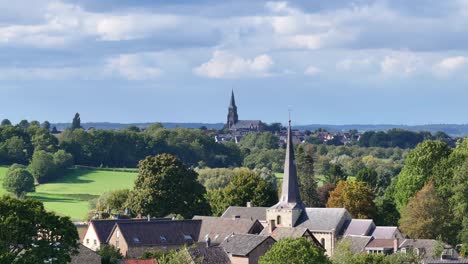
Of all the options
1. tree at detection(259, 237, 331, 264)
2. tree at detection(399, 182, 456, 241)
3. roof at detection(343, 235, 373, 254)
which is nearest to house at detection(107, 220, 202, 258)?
roof at detection(343, 235, 373, 254)

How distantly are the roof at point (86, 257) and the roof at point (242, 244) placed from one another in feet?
32.6

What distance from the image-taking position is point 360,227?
283ft

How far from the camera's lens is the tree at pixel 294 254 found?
6188cm

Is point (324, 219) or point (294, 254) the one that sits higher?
point (294, 254)

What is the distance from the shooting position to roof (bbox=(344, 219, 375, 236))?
85.6 m

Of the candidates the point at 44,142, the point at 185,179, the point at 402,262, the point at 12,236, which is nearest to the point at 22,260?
the point at 12,236

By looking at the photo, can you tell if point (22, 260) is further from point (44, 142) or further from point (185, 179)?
point (44, 142)

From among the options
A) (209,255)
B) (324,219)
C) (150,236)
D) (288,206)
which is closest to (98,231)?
(150,236)

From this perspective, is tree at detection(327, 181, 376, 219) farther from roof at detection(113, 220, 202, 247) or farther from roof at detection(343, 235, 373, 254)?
roof at detection(113, 220, 202, 247)

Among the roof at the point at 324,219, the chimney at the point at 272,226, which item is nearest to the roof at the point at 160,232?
the chimney at the point at 272,226

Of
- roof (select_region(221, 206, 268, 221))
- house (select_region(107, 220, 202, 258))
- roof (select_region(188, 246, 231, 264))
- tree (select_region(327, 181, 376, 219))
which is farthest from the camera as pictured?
tree (select_region(327, 181, 376, 219))

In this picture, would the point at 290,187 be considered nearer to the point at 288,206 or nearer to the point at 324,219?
the point at 288,206

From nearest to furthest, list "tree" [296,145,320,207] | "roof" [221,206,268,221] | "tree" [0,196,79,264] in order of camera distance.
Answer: "tree" [0,196,79,264] → "roof" [221,206,268,221] → "tree" [296,145,320,207]

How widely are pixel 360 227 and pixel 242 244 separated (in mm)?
11796
